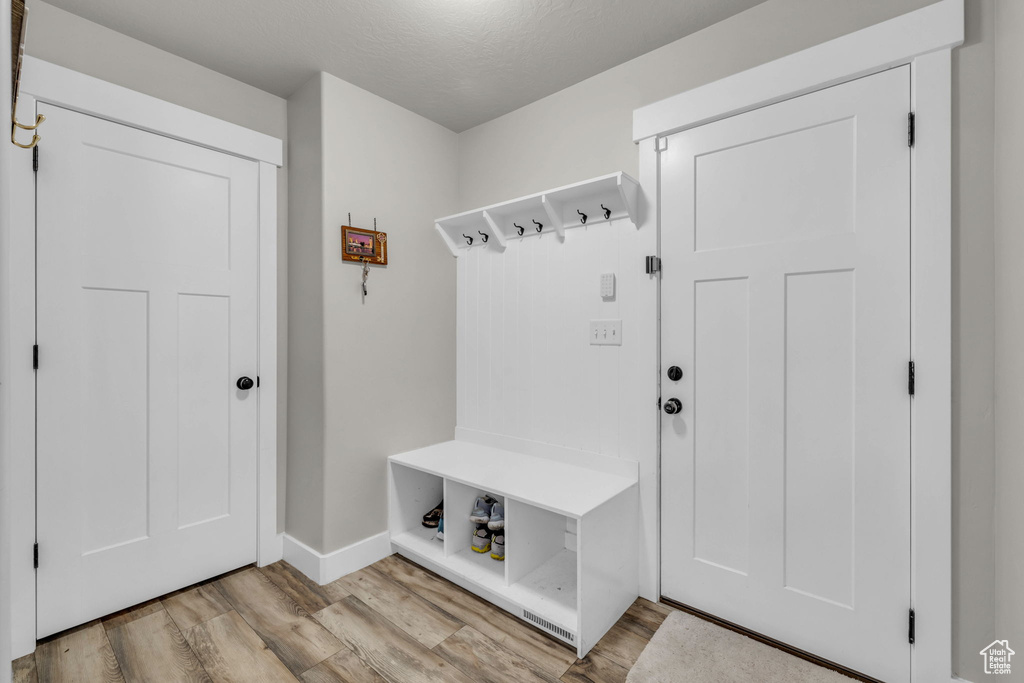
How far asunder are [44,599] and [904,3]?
3700 millimetres

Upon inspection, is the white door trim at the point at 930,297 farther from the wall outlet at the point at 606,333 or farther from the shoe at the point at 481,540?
the shoe at the point at 481,540

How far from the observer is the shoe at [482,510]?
2295 millimetres

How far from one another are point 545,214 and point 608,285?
518mm

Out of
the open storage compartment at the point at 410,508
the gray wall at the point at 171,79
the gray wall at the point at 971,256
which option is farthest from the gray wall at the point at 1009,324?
the gray wall at the point at 171,79

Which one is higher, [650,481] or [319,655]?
[650,481]

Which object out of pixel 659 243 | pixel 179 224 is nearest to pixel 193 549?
pixel 179 224

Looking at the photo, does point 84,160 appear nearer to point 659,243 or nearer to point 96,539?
point 96,539

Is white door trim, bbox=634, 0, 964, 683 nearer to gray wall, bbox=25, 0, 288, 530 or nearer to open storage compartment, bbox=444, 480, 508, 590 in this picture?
open storage compartment, bbox=444, 480, 508, 590

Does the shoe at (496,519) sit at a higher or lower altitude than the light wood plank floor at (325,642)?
higher

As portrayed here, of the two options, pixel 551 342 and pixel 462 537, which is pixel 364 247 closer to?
pixel 551 342

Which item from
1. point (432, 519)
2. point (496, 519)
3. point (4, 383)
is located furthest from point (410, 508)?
point (4, 383)

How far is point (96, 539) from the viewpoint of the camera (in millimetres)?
1902

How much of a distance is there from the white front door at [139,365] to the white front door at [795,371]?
204 cm

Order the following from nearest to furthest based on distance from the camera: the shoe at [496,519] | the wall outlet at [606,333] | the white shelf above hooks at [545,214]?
the white shelf above hooks at [545,214] < the wall outlet at [606,333] < the shoe at [496,519]
